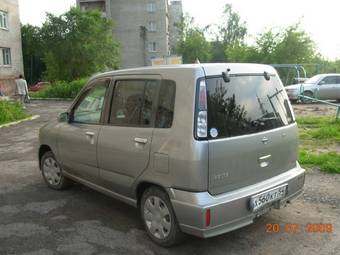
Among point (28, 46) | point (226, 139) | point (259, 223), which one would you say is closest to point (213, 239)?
point (259, 223)

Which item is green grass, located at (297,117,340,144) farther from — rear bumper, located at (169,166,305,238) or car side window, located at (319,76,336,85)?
car side window, located at (319,76,336,85)

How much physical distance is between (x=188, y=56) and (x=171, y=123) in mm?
65340

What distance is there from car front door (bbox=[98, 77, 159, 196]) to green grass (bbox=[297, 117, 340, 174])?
12.6ft

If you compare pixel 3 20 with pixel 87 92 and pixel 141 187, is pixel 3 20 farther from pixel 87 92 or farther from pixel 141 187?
pixel 141 187

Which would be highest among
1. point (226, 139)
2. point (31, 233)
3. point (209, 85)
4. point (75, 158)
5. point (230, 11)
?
point (230, 11)

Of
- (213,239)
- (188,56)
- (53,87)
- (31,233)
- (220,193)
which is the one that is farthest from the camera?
(188,56)

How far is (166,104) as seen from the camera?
12.6 feet

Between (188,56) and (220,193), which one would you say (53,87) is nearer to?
(220,193)

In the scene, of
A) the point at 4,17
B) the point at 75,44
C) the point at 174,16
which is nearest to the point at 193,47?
the point at 174,16

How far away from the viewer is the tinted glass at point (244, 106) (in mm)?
3635

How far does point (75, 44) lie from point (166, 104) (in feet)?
103

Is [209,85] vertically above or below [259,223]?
above

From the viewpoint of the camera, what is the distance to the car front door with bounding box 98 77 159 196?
400 centimetres

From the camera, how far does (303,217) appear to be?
183 inches
